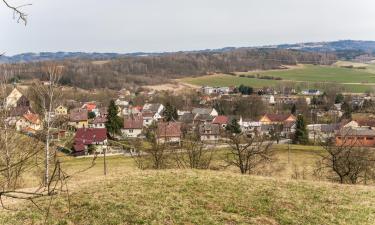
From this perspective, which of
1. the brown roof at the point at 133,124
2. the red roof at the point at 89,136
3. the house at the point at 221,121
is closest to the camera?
the red roof at the point at 89,136

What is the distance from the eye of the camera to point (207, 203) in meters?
11.4

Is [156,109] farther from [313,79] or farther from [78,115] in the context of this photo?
[313,79]

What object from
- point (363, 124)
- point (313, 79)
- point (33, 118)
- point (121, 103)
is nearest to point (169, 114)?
point (121, 103)

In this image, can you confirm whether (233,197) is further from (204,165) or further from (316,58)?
(316,58)

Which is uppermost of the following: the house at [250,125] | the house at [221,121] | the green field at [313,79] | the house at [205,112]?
the green field at [313,79]

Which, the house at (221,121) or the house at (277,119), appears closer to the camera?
the house at (221,121)

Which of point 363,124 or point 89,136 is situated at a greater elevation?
point 89,136

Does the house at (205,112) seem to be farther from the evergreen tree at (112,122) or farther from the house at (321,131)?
the evergreen tree at (112,122)

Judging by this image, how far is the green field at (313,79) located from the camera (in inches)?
4690

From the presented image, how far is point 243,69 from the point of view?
535ft

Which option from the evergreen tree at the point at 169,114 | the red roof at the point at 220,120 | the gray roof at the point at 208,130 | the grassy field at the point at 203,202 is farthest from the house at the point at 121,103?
the grassy field at the point at 203,202

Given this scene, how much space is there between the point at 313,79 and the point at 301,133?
3244 inches

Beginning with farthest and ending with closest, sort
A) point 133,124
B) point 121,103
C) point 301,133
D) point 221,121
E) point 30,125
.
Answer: point 121,103
point 221,121
point 133,124
point 301,133
point 30,125

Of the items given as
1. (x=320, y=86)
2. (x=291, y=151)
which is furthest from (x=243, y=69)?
(x=291, y=151)
